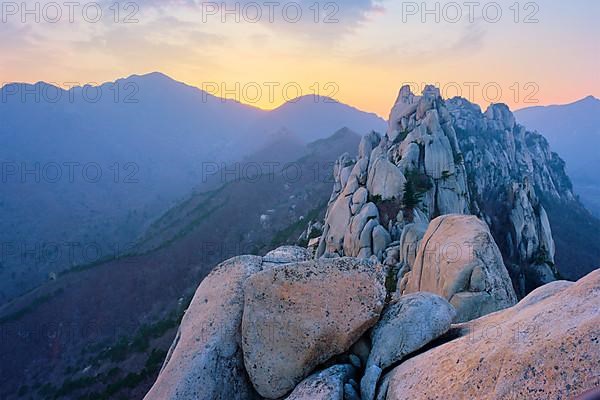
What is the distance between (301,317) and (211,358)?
9.03ft

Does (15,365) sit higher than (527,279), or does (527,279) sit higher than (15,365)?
(527,279)

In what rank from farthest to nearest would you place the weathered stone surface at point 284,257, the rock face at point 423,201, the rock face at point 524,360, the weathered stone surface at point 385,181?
the weathered stone surface at point 385,181 → the rock face at point 423,201 → the weathered stone surface at point 284,257 → the rock face at point 524,360

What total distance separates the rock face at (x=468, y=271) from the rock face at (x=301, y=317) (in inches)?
309

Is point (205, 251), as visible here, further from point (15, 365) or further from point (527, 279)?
point (527, 279)

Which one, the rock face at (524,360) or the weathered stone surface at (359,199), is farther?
the weathered stone surface at (359,199)

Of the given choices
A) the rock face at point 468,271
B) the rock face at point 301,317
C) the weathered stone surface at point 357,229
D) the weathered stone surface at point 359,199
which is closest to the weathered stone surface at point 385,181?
the weathered stone surface at point 359,199

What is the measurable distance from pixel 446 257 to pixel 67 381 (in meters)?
63.1

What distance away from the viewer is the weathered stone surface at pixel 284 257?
14.2 metres

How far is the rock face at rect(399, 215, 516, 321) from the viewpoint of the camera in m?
16.4

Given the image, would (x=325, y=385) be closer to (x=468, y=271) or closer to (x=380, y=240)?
(x=468, y=271)

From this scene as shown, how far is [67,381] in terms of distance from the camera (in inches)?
2320

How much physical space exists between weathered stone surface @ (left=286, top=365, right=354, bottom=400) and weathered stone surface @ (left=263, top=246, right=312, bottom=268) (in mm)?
4973

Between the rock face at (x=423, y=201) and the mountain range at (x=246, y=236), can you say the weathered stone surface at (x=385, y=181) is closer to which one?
the rock face at (x=423, y=201)

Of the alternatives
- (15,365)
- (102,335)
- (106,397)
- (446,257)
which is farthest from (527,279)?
(15,365)
